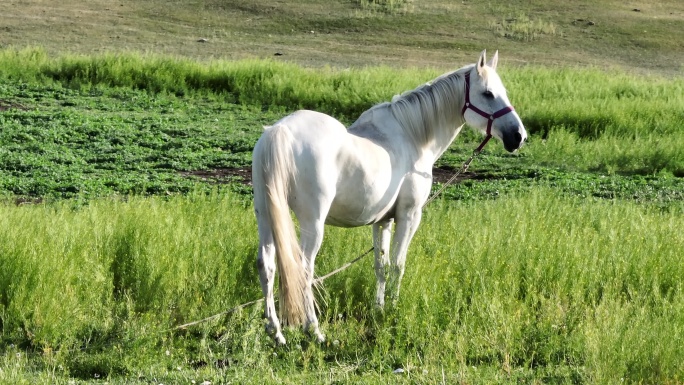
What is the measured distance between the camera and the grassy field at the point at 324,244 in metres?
5.75

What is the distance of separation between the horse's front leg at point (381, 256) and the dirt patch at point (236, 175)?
552 centimetres

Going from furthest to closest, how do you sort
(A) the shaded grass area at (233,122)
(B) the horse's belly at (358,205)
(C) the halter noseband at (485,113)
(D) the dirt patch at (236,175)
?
(D) the dirt patch at (236,175), (A) the shaded grass area at (233,122), (C) the halter noseband at (485,113), (B) the horse's belly at (358,205)

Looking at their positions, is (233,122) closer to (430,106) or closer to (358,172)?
(430,106)

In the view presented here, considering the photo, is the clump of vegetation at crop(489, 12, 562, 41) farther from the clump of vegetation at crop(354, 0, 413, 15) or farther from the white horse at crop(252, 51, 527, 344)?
the white horse at crop(252, 51, 527, 344)

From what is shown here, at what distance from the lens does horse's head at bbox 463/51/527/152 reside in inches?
261

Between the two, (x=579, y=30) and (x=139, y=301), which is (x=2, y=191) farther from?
(x=579, y=30)

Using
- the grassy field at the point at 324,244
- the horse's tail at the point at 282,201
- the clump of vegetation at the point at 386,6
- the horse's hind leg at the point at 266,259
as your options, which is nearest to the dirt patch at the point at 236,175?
the grassy field at the point at 324,244

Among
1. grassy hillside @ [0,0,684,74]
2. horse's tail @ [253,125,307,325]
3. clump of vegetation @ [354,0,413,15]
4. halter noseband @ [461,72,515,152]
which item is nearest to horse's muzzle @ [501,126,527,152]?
halter noseband @ [461,72,515,152]

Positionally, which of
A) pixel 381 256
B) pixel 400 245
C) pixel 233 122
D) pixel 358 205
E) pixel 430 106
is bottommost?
pixel 233 122

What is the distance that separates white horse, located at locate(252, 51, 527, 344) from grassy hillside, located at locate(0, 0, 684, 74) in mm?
19675

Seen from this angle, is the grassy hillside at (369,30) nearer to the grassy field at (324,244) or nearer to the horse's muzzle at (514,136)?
the grassy field at (324,244)

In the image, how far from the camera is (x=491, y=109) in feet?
21.7

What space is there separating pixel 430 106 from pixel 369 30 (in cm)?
2603

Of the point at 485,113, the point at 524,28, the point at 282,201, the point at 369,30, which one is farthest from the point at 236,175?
the point at 524,28
